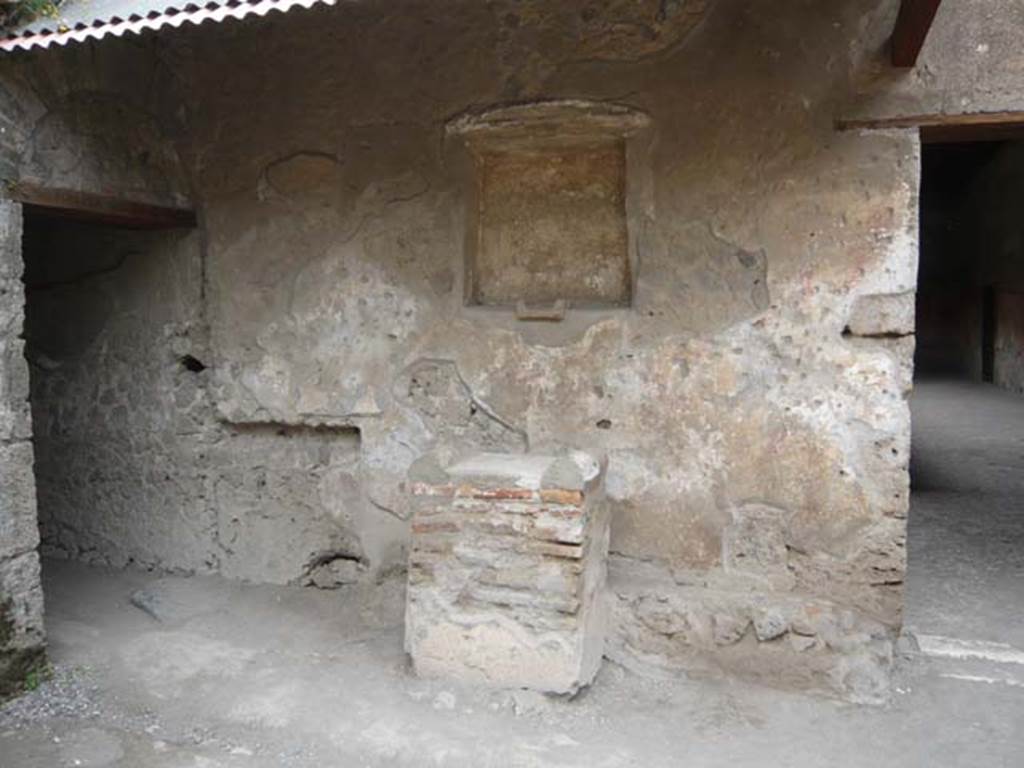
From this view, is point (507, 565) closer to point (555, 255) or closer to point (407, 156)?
point (555, 255)

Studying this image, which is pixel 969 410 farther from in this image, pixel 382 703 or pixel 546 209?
pixel 382 703

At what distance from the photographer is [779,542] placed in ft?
11.3

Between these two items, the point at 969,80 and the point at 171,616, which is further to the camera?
the point at 171,616

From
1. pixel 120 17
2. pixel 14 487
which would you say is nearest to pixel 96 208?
pixel 120 17

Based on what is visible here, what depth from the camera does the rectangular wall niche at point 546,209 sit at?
12.1 feet

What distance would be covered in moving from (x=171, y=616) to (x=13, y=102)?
2.29 metres

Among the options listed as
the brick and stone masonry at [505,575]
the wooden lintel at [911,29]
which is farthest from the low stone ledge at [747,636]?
the wooden lintel at [911,29]

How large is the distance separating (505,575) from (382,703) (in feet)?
2.21

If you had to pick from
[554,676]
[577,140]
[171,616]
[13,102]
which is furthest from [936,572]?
[13,102]

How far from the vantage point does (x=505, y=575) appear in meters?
3.16

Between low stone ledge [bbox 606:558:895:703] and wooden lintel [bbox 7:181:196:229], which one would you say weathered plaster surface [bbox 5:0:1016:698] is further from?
wooden lintel [bbox 7:181:196:229]

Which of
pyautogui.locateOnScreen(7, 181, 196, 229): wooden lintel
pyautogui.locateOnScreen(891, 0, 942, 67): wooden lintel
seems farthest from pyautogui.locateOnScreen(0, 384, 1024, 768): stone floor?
pyautogui.locateOnScreen(891, 0, 942, 67): wooden lintel

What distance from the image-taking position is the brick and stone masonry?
3.11 meters

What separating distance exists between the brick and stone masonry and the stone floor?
0.39 feet
